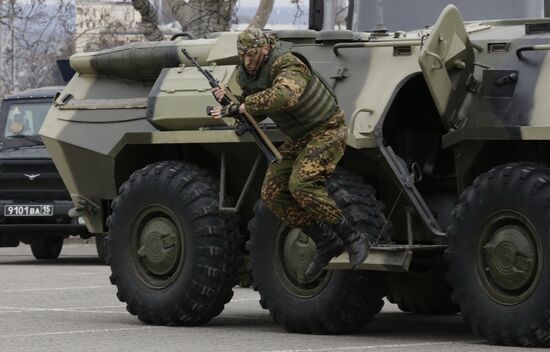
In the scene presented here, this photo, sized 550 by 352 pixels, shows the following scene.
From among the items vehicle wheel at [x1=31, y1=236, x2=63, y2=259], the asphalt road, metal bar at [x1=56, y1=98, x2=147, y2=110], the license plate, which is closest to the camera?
the asphalt road

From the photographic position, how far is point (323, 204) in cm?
1138

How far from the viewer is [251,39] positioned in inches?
456

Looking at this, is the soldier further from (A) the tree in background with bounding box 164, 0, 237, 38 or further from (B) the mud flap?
(A) the tree in background with bounding box 164, 0, 237, 38

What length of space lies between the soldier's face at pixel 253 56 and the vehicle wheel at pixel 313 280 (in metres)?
0.89

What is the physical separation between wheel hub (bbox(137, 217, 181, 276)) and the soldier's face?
66.0 inches

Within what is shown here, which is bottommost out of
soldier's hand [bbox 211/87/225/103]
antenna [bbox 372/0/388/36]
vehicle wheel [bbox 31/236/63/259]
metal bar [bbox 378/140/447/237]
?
vehicle wheel [bbox 31/236/63/259]

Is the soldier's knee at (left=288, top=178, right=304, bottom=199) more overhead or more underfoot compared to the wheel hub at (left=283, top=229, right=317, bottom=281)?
more overhead

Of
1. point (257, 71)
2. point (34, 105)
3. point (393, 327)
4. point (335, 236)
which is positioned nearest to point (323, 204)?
point (335, 236)

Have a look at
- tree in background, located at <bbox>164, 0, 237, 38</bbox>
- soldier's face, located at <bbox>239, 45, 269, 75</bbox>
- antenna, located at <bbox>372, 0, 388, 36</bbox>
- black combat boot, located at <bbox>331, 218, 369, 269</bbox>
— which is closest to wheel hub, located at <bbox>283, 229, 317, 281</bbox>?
black combat boot, located at <bbox>331, 218, 369, 269</bbox>

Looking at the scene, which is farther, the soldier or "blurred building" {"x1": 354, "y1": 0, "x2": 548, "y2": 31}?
"blurred building" {"x1": 354, "y1": 0, "x2": 548, "y2": 31}

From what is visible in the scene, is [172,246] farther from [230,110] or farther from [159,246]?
[230,110]

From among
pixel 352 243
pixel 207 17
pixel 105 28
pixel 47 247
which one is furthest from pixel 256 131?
pixel 105 28

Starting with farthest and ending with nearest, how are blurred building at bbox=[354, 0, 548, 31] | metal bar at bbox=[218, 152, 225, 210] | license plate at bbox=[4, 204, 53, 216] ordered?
license plate at bbox=[4, 204, 53, 216], blurred building at bbox=[354, 0, 548, 31], metal bar at bbox=[218, 152, 225, 210]

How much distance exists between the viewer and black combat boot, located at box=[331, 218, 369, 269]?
1139 cm
